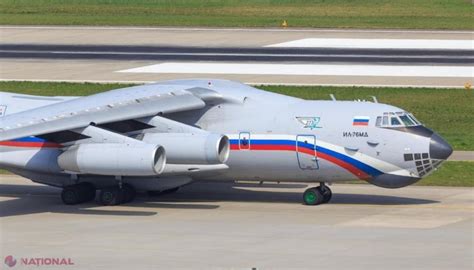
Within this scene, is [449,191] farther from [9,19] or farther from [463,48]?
[9,19]

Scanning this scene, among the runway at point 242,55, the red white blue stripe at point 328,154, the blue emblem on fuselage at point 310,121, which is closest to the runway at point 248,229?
the red white blue stripe at point 328,154

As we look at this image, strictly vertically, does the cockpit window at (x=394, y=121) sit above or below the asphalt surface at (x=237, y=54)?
below

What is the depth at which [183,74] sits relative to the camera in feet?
173

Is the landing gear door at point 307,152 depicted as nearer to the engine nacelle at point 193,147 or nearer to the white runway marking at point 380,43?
the engine nacelle at point 193,147

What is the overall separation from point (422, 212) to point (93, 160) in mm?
7920

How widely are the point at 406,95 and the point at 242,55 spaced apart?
1317 centimetres

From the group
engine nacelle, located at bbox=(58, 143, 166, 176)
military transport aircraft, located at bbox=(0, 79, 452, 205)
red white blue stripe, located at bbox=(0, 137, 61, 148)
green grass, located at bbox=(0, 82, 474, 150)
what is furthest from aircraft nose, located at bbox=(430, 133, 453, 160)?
green grass, located at bbox=(0, 82, 474, 150)

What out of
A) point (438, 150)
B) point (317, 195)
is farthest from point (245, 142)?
point (438, 150)

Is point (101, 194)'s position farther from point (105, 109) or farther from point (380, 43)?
point (380, 43)

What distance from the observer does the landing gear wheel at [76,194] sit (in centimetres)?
3042

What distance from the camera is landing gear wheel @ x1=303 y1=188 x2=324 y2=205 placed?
3008 centimetres

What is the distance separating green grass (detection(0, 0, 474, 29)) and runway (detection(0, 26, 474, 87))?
10.3 ft

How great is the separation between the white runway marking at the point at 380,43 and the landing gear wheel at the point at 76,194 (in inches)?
1300

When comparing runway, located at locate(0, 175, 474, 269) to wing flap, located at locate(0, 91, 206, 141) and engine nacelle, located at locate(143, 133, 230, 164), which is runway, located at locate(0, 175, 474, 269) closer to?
engine nacelle, located at locate(143, 133, 230, 164)
